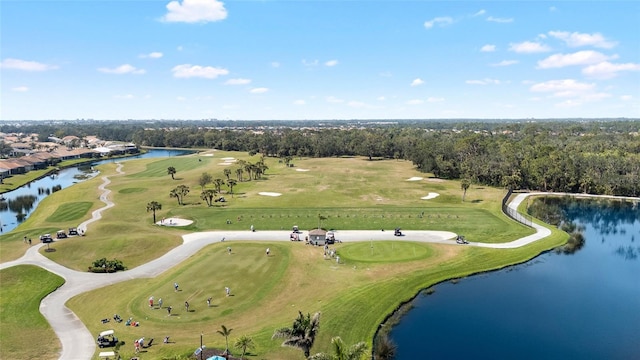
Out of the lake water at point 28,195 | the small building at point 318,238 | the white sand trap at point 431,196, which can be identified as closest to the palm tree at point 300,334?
the small building at point 318,238

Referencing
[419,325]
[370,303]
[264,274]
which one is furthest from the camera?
[264,274]

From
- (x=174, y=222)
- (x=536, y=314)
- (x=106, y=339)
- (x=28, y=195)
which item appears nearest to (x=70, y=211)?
(x=174, y=222)

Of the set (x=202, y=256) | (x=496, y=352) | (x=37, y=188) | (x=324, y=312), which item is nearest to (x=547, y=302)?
(x=496, y=352)

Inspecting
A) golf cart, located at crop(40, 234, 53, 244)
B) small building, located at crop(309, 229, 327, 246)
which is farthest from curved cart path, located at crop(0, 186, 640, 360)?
small building, located at crop(309, 229, 327, 246)

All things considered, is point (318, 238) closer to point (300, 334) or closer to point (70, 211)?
point (300, 334)

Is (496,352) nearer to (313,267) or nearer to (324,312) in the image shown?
(324,312)

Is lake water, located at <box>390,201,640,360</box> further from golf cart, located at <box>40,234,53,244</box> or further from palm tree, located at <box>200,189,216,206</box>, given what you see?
palm tree, located at <box>200,189,216,206</box>

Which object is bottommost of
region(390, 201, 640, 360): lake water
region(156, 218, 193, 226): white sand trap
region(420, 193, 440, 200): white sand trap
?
region(390, 201, 640, 360): lake water
